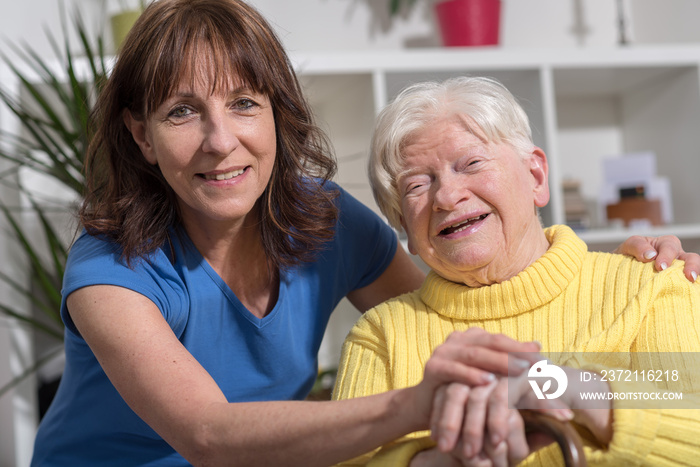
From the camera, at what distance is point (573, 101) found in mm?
3340

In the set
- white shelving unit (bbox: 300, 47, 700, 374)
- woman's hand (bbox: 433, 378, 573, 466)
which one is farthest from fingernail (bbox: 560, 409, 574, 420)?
white shelving unit (bbox: 300, 47, 700, 374)

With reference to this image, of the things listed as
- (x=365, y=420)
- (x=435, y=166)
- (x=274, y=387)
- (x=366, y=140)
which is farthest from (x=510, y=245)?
(x=366, y=140)

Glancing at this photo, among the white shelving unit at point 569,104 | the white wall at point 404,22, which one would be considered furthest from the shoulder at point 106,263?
the white wall at point 404,22

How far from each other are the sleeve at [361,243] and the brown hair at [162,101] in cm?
7

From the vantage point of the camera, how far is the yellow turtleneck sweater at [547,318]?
1.11 meters

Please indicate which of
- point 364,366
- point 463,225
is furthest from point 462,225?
point 364,366

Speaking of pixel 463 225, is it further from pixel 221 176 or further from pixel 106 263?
pixel 106 263

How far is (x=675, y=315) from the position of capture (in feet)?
3.68

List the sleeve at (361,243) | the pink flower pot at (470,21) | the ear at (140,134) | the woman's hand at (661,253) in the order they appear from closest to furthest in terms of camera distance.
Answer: the woman's hand at (661,253) → the ear at (140,134) → the sleeve at (361,243) → the pink flower pot at (470,21)

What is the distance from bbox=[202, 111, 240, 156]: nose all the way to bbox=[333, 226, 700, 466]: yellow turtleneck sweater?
0.43 meters

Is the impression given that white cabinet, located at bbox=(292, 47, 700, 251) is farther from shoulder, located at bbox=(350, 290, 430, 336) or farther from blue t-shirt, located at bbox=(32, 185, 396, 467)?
shoulder, located at bbox=(350, 290, 430, 336)

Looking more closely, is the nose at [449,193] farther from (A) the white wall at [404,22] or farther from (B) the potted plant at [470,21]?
(A) the white wall at [404,22]

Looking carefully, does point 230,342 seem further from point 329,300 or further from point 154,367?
point 154,367

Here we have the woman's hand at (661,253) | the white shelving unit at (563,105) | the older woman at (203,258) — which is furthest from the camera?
the white shelving unit at (563,105)
